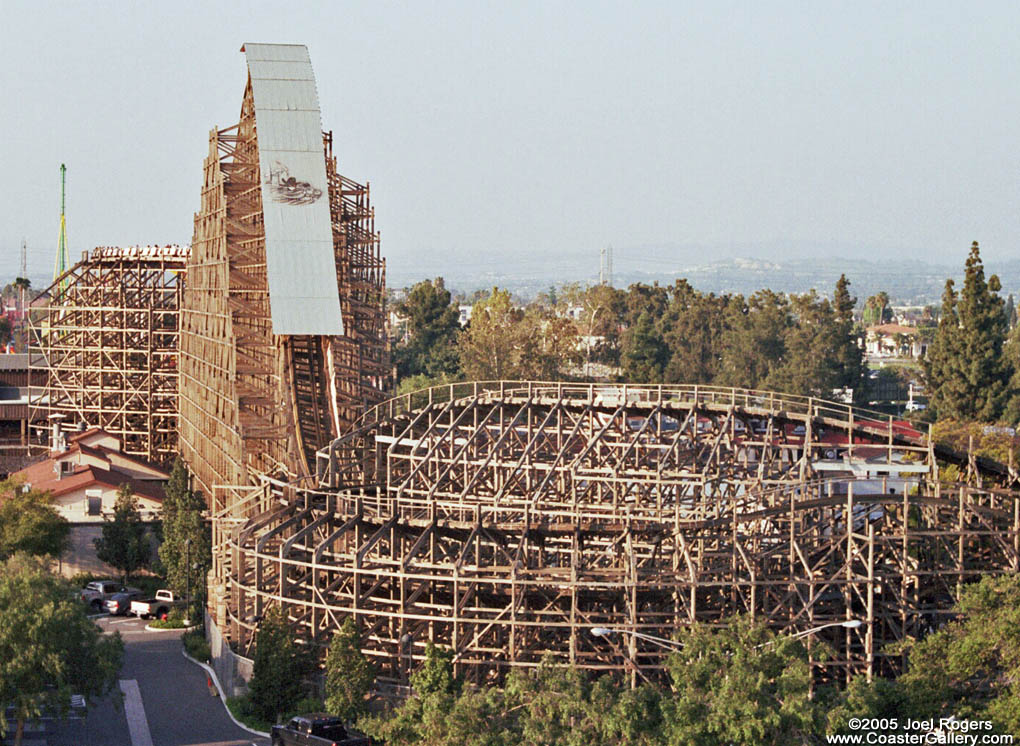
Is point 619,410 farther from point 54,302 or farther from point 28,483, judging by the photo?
point 54,302

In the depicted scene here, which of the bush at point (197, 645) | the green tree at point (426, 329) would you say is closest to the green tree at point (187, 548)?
the bush at point (197, 645)

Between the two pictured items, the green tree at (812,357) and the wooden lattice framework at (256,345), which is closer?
the wooden lattice framework at (256,345)

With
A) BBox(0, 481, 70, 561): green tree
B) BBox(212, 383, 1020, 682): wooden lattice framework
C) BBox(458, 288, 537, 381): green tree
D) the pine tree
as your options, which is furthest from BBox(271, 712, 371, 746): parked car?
BBox(458, 288, 537, 381): green tree

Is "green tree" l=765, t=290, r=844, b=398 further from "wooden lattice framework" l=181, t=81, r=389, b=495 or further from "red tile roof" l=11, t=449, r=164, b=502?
"red tile roof" l=11, t=449, r=164, b=502

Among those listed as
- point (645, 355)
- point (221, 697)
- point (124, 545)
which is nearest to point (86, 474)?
point (124, 545)

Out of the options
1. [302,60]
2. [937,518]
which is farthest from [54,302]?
[937,518]

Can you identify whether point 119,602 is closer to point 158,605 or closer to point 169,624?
point 158,605

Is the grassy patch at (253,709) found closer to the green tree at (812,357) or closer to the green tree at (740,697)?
the green tree at (740,697)
